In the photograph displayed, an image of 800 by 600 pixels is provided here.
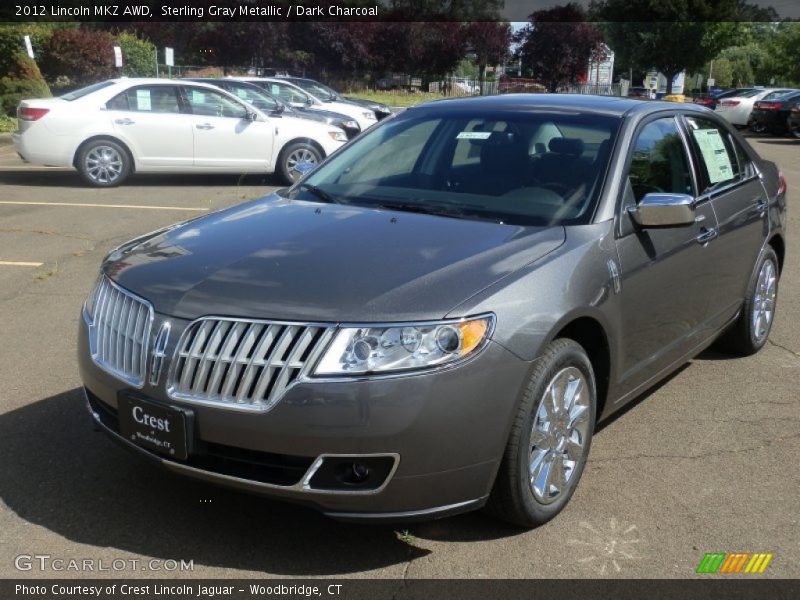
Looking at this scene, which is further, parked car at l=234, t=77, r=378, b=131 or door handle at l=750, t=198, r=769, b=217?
parked car at l=234, t=77, r=378, b=131

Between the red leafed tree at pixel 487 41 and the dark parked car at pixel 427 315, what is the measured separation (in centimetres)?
5047

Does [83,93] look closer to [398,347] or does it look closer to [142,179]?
[142,179]

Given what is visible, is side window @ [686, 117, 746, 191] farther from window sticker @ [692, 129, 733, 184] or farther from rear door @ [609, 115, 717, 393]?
rear door @ [609, 115, 717, 393]

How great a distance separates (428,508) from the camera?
3.19 meters

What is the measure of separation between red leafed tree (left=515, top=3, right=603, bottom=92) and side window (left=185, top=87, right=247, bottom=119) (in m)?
41.4

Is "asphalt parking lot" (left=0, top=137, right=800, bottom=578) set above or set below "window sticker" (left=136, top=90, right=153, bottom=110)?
below

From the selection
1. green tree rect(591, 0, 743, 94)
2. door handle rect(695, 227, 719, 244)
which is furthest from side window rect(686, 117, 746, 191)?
green tree rect(591, 0, 743, 94)

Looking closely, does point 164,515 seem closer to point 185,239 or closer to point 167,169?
point 185,239

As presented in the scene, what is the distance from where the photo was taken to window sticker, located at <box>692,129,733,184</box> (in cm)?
514

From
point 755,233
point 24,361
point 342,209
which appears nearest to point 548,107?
point 342,209

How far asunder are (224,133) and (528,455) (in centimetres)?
1124

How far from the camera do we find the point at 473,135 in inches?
185

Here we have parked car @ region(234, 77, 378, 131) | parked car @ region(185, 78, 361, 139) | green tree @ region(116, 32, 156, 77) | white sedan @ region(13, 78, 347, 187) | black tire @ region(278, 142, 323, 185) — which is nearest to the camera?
white sedan @ region(13, 78, 347, 187)

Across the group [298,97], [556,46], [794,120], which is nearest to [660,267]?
[298,97]
